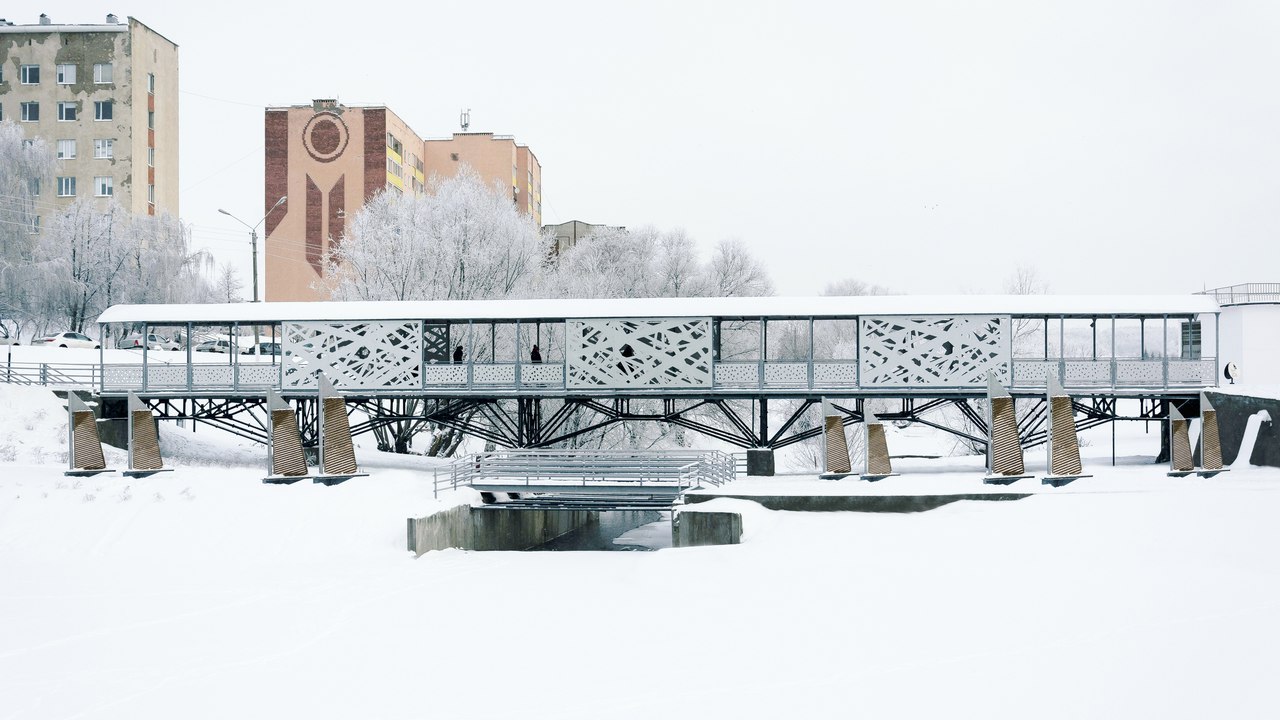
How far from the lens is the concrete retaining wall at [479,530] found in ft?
75.6

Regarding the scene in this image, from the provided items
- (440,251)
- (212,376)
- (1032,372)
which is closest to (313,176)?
(440,251)

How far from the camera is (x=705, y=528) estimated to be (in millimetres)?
23578

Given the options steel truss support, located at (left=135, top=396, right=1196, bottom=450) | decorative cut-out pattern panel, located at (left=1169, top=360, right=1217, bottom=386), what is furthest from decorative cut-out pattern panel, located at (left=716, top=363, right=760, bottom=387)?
decorative cut-out pattern panel, located at (left=1169, top=360, right=1217, bottom=386)

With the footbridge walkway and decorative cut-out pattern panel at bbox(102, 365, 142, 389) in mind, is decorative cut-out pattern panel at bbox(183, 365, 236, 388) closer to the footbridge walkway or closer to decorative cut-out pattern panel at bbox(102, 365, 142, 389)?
decorative cut-out pattern panel at bbox(102, 365, 142, 389)

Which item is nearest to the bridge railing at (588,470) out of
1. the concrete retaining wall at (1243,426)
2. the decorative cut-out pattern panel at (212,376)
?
the decorative cut-out pattern panel at (212,376)

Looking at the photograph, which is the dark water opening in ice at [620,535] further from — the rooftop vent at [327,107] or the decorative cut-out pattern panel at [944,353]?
the rooftop vent at [327,107]


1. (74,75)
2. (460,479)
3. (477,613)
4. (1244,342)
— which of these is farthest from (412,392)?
(74,75)

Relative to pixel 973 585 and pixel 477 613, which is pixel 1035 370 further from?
pixel 477 613

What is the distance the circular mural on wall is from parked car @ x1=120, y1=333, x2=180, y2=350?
1894 cm

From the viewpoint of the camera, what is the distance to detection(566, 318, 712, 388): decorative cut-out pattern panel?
98.0 ft

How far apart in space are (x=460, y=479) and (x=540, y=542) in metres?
3.97

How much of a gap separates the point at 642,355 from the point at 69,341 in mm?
32016

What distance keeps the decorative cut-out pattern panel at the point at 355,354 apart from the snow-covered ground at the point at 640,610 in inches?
179

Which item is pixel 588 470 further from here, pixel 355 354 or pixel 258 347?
pixel 258 347
